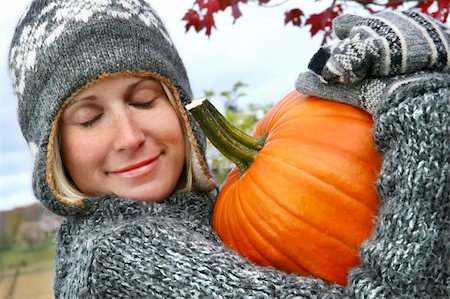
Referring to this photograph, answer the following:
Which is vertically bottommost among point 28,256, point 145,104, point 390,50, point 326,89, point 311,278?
point 28,256

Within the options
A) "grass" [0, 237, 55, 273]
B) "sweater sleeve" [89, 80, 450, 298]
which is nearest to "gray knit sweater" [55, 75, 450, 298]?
"sweater sleeve" [89, 80, 450, 298]

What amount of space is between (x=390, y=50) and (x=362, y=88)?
0.40 feet

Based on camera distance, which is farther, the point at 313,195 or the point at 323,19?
the point at 323,19

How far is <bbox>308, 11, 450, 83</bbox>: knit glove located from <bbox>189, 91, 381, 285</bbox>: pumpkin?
0.49 feet

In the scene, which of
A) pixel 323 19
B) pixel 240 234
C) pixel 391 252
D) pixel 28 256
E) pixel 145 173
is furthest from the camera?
pixel 28 256

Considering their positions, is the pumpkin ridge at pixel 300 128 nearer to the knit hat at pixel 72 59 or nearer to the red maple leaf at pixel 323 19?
the knit hat at pixel 72 59

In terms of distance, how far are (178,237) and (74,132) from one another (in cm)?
49

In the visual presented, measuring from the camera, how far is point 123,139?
192 centimetres

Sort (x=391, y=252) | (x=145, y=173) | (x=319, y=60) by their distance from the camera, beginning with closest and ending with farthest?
(x=391, y=252), (x=319, y=60), (x=145, y=173)

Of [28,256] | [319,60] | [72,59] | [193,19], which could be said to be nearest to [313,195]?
[319,60]

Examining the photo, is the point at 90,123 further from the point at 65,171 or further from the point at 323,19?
the point at 323,19

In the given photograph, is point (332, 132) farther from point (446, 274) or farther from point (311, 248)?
point (446, 274)

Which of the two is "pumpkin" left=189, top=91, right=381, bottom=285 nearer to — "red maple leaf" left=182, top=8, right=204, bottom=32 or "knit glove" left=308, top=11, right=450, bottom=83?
"knit glove" left=308, top=11, right=450, bottom=83

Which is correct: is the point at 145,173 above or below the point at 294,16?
below
